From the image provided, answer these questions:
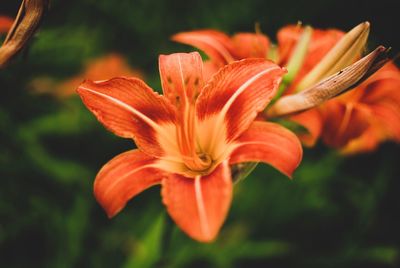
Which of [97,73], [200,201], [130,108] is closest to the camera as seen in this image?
[200,201]

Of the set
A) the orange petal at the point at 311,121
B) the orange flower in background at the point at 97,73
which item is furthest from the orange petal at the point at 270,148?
the orange flower in background at the point at 97,73

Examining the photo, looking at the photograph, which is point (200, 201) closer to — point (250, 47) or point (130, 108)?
point (130, 108)

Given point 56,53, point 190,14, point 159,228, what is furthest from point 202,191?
point 190,14

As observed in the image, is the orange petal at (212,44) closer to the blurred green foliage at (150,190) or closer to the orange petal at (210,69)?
the orange petal at (210,69)

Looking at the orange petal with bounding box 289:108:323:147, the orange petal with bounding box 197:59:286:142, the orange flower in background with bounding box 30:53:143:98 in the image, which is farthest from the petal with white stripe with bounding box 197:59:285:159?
the orange flower in background with bounding box 30:53:143:98

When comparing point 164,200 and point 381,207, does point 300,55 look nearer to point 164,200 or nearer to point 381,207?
point 164,200

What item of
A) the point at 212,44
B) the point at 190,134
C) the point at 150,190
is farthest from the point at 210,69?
the point at 150,190

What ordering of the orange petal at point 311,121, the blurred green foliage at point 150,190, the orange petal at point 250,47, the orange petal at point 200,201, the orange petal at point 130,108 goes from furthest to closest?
the blurred green foliage at point 150,190 → the orange petal at point 250,47 → the orange petal at point 311,121 → the orange petal at point 130,108 → the orange petal at point 200,201
